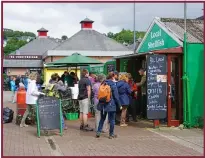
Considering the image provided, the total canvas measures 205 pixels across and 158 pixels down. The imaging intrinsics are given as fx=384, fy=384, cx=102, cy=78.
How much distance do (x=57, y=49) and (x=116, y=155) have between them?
28.0 metres

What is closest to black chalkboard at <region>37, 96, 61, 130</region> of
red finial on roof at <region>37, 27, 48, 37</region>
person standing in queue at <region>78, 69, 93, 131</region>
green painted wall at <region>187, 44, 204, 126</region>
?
person standing in queue at <region>78, 69, 93, 131</region>

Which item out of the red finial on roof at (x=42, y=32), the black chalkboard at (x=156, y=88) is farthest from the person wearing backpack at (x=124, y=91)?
the red finial on roof at (x=42, y=32)

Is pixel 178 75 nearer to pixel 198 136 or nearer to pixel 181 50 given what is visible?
pixel 181 50

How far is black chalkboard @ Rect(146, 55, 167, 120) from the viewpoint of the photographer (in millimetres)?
11031

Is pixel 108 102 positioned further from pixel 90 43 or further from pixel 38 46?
pixel 38 46

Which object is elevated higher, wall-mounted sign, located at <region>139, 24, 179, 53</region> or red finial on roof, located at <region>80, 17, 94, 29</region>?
red finial on roof, located at <region>80, 17, 94, 29</region>

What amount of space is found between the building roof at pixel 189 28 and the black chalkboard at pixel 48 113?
15.2 ft

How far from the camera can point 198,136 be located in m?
10.0

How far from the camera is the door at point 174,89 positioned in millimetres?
11250

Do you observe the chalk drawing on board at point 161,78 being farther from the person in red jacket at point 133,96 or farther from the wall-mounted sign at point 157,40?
the wall-mounted sign at point 157,40

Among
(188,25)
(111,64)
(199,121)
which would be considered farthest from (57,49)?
(199,121)

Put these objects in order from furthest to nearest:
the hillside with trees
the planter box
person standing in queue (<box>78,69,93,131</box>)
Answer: the hillside with trees
the planter box
person standing in queue (<box>78,69,93,131</box>)

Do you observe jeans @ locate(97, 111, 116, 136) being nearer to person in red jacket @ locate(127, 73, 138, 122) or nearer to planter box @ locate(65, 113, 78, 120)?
person in red jacket @ locate(127, 73, 138, 122)

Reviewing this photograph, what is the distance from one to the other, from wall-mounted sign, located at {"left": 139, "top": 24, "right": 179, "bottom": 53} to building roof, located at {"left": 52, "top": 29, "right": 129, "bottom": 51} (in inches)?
821
